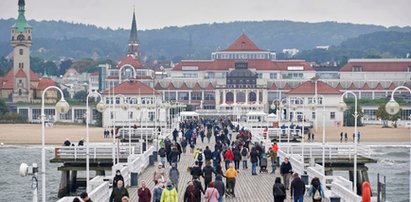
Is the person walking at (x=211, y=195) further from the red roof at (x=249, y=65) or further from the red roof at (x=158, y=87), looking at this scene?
the red roof at (x=249, y=65)

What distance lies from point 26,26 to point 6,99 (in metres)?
21.1

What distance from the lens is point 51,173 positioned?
2459 inches

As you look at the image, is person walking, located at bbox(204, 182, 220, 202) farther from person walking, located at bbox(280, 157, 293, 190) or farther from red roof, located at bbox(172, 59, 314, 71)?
red roof, located at bbox(172, 59, 314, 71)

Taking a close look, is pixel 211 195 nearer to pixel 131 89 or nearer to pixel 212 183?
pixel 212 183

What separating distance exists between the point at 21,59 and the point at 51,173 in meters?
109

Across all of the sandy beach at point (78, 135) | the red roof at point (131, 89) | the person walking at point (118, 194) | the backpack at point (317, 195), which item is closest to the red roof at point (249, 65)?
the red roof at point (131, 89)

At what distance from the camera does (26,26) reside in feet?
580

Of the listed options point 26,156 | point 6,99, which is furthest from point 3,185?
point 6,99

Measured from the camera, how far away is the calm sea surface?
49.3 m

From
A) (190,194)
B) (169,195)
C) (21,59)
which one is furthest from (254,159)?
(21,59)

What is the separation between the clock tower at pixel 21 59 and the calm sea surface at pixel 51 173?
7140cm

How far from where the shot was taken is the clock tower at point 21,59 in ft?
529

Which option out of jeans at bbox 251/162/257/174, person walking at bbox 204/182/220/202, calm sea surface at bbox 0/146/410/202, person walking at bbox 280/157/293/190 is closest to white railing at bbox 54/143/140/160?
calm sea surface at bbox 0/146/410/202

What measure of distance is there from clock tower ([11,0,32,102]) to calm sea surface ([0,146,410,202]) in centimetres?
7140
